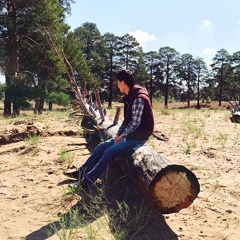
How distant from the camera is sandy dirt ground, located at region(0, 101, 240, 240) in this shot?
2.80m

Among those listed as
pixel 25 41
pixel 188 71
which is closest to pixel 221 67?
pixel 188 71

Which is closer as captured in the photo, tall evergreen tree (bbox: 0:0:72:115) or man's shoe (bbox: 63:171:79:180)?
man's shoe (bbox: 63:171:79:180)

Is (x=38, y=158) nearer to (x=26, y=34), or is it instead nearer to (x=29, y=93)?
(x=29, y=93)

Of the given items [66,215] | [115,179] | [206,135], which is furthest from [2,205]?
[206,135]

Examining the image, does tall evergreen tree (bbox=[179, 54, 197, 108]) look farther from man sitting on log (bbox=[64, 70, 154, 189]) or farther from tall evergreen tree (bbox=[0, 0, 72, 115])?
man sitting on log (bbox=[64, 70, 154, 189])

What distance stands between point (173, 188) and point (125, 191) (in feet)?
3.51

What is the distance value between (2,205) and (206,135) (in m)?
4.79

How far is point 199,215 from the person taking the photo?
3084 mm

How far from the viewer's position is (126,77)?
3717 mm

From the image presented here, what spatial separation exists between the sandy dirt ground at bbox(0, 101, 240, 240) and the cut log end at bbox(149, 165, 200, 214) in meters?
0.25

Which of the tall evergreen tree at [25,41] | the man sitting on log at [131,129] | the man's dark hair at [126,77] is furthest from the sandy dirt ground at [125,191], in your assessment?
the tall evergreen tree at [25,41]

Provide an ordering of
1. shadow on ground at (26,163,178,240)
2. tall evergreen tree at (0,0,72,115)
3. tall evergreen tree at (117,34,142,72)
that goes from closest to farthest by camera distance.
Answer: shadow on ground at (26,163,178,240), tall evergreen tree at (0,0,72,115), tall evergreen tree at (117,34,142,72)

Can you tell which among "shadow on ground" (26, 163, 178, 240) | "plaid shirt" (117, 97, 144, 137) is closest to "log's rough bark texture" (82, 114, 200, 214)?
"shadow on ground" (26, 163, 178, 240)

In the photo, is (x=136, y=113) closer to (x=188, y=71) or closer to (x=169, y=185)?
(x=169, y=185)
